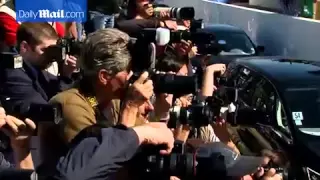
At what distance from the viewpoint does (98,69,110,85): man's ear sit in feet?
11.5

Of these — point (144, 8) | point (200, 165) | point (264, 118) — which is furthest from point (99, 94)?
point (264, 118)

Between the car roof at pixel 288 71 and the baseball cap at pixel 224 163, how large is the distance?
17.1 ft

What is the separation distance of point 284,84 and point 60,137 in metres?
4.83

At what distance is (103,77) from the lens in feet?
11.6

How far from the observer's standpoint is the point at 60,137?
3.73 meters

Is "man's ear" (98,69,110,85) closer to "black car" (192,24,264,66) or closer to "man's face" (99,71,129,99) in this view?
"man's face" (99,71,129,99)

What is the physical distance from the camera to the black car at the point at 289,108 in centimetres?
728

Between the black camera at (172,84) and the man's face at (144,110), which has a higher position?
the black camera at (172,84)

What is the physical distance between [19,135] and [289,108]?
15.6 feet

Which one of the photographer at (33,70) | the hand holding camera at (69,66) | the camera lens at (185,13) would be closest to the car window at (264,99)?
the camera lens at (185,13)

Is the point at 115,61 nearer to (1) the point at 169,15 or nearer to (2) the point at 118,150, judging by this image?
(2) the point at 118,150

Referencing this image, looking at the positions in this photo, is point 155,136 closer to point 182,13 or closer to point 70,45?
point 70,45

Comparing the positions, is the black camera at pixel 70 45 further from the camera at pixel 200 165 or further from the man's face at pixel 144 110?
the camera at pixel 200 165

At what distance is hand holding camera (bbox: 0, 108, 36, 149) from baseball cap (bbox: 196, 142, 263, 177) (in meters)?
0.72
